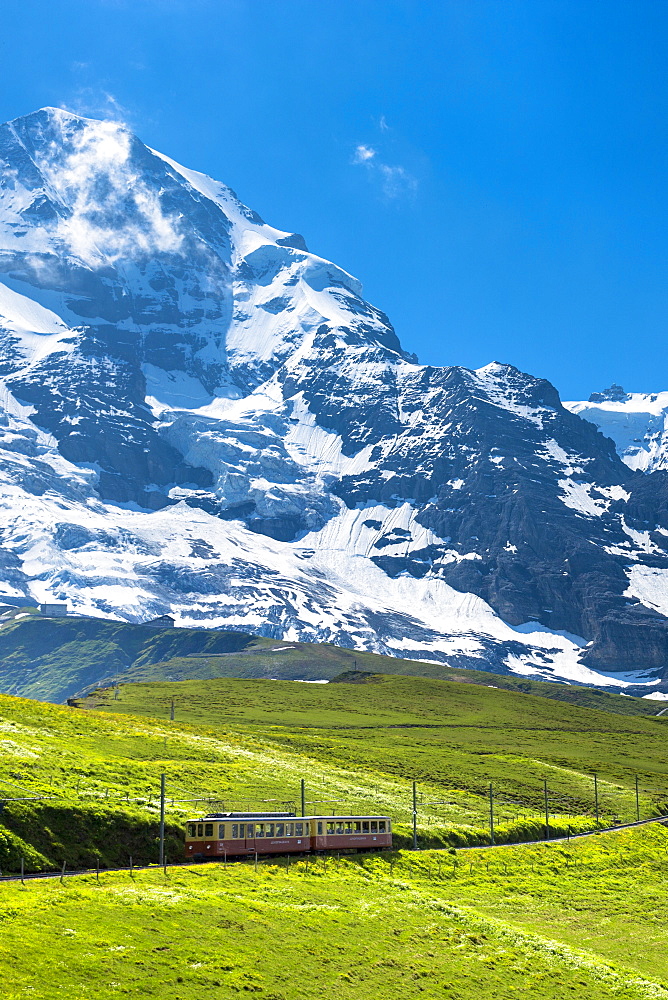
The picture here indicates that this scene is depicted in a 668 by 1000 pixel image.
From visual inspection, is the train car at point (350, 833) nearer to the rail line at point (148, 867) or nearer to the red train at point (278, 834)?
the red train at point (278, 834)

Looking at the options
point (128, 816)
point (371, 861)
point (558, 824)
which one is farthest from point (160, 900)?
point (558, 824)

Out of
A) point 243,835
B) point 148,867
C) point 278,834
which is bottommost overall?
point 148,867

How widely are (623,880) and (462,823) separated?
A: 52.1 ft

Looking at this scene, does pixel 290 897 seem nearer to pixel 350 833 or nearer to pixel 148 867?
pixel 148 867

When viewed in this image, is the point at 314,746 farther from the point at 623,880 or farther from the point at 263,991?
the point at 263,991

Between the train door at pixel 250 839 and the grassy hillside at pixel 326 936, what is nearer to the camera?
the grassy hillside at pixel 326 936

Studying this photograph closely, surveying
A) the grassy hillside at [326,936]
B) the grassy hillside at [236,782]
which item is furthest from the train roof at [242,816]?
the grassy hillside at [326,936]

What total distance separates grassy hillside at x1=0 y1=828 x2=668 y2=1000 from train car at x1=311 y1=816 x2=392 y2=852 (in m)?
1.82

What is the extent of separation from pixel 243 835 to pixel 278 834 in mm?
3522

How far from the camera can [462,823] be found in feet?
306

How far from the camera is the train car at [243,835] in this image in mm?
63062

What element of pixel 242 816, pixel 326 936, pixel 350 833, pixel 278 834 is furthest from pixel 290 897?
pixel 350 833

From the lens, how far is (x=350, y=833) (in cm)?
7281

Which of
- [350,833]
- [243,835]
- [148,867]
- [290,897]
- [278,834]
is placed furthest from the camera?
[350,833]
